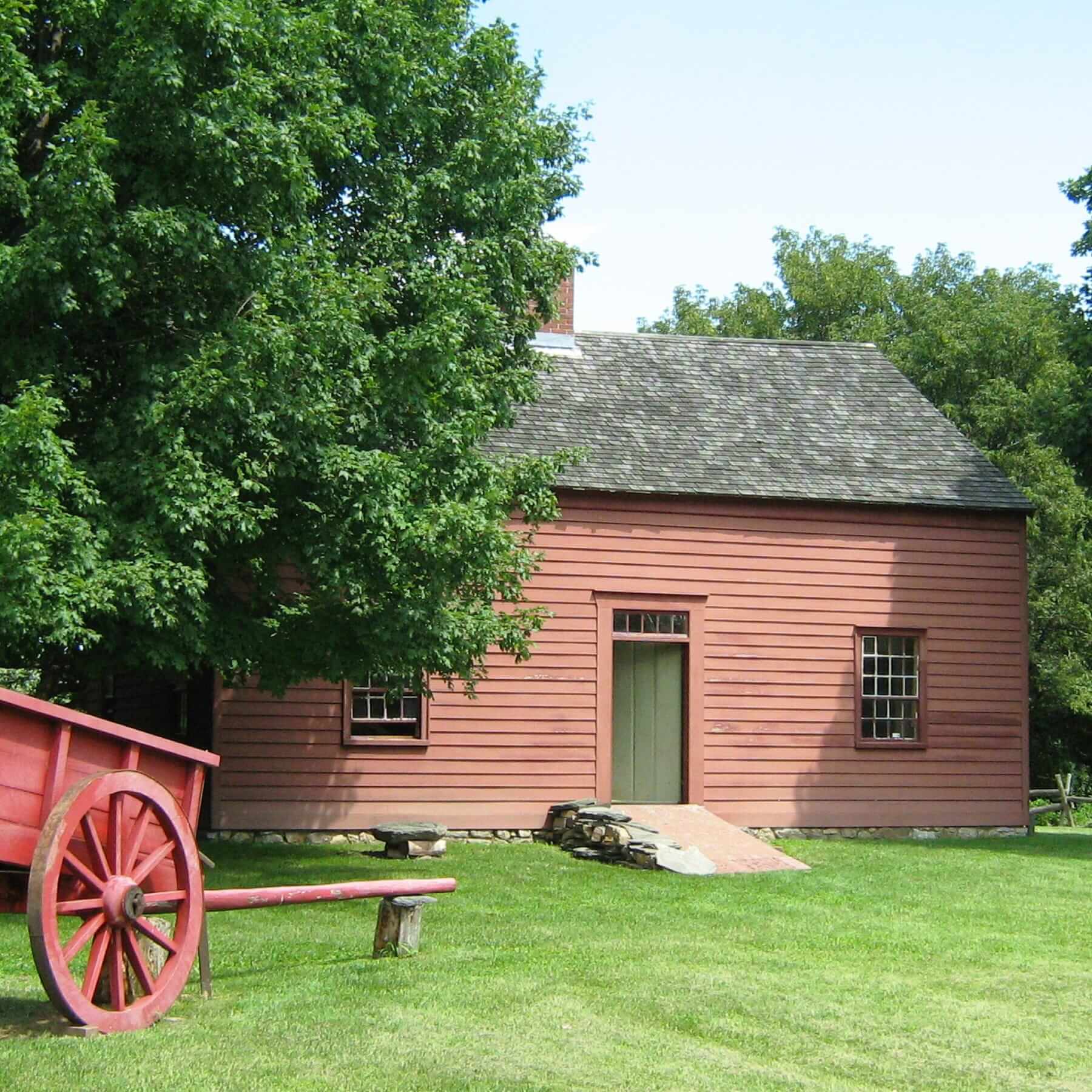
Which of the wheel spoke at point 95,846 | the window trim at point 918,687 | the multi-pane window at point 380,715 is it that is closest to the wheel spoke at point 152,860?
the wheel spoke at point 95,846

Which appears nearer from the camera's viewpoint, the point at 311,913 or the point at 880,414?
the point at 311,913

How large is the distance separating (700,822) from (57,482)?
31.4 ft

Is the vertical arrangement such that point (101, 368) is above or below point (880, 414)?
below

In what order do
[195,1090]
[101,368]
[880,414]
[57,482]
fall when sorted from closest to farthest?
[195,1090] < [57,482] < [101,368] < [880,414]

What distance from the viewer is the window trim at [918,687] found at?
66.9 ft

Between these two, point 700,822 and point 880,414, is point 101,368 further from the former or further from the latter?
point 880,414

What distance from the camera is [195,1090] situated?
6695mm

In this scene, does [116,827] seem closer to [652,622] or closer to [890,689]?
[652,622]

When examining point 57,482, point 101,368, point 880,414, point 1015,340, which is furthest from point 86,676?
point 1015,340

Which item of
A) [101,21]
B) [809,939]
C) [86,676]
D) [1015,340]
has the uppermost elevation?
[1015,340]

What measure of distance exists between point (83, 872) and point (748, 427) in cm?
1517

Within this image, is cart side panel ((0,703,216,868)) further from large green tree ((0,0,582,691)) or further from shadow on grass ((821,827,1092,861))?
shadow on grass ((821,827,1092,861))

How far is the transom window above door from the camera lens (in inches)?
783

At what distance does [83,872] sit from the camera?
7.48m
